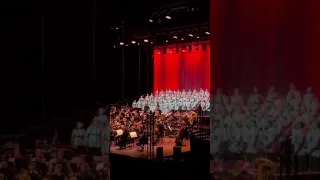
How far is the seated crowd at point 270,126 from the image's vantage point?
477cm

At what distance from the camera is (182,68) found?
63.9 ft

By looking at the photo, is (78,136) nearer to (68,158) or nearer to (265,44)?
(68,158)

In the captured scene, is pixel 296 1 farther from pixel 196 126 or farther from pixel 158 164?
pixel 196 126

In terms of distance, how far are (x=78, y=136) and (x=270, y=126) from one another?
8.13 feet

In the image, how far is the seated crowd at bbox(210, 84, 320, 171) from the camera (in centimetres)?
477

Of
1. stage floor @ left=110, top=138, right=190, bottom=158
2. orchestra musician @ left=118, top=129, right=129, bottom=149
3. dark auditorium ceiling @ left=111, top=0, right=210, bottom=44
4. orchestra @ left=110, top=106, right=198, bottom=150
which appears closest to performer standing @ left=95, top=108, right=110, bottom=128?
dark auditorium ceiling @ left=111, top=0, right=210, bottom=44

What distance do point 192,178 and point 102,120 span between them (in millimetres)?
3148

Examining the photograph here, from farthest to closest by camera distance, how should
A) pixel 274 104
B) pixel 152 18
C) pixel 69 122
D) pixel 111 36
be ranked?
1. pixel 152 18
2. pixel 274 104
3. pixel 111 36
4. pixel 69 122

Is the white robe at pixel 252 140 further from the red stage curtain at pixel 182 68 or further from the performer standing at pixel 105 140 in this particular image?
the red stage curtain at pixel 182 68

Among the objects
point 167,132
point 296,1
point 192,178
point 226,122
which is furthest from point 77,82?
point 167,132

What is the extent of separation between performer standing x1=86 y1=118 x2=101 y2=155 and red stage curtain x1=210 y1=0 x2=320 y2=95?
1846 mm

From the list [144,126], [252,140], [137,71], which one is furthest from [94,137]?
[137,71]

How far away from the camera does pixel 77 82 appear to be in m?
4.22

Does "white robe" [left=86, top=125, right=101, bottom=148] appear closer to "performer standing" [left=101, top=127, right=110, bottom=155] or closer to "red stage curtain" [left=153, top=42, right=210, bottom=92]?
"performer standing" [left=101, top=127, right=110, bottom=155]
